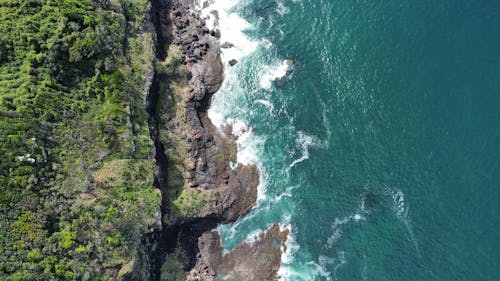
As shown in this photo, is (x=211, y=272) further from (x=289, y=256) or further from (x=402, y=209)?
(x=402, y=209)

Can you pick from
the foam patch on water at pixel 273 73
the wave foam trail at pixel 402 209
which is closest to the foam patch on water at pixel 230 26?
the foam patch on water at pixel 273 73

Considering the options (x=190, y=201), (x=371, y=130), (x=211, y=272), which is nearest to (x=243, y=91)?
(x=190, y=201)

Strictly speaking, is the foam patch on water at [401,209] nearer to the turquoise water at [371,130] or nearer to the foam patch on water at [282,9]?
the turquoise water at [371,130]

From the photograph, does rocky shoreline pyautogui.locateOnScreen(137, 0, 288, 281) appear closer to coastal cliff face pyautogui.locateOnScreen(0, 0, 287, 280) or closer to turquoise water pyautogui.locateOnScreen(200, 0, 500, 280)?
coastal cliff face pyautogui.locateOnScreen(0, 0, 287, 280)

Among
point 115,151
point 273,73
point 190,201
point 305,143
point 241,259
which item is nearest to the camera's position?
point 115,151

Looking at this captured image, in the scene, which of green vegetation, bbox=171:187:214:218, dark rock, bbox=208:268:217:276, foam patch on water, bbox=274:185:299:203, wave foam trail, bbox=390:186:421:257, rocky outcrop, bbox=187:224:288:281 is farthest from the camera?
foam patch on water, bbox=274:185:299:203

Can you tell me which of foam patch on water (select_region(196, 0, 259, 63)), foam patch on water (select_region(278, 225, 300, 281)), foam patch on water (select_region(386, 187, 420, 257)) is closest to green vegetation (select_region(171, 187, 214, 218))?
foam patch on water (select_region(278, 225, 300, 281))
